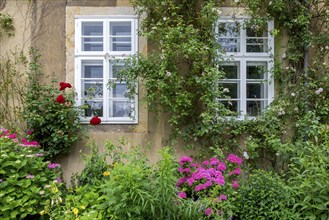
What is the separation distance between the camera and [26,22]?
5656 mm

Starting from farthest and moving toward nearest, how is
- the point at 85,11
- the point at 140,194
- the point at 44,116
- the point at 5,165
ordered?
1. the point at 85,11
2. the point at 44,116
3. the point at 5,165
4. the point at 140,194

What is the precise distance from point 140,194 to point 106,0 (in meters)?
3.40

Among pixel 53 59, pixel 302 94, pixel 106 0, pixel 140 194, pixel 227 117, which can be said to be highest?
pixel 106 0

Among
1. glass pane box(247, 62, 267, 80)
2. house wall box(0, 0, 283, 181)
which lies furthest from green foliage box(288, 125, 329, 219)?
glass pane box(247, 62, 267, 80)

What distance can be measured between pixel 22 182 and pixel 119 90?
6.96 feet


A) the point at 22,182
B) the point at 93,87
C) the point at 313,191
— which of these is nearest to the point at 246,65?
the point at 93,87

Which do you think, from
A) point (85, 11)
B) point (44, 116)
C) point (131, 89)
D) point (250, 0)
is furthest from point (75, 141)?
point (250, 0)

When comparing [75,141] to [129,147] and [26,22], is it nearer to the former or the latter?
[129,147]

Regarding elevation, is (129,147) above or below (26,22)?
below

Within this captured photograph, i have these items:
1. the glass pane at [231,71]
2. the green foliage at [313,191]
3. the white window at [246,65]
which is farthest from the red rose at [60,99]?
the green foliage at [313,191]

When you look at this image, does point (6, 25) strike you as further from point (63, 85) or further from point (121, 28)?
point (121, 28)

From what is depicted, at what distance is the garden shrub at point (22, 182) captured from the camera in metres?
3.95

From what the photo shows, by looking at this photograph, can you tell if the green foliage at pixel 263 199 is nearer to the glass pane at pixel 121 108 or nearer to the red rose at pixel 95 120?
the glass pane at pixel 121 108

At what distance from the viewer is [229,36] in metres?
5.70
